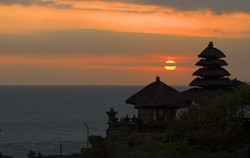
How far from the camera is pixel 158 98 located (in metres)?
35.8

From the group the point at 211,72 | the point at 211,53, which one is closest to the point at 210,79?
the point at 211,72

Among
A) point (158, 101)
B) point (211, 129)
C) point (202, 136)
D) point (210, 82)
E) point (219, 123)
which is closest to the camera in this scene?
point (202, 136)

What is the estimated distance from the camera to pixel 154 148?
2753cm

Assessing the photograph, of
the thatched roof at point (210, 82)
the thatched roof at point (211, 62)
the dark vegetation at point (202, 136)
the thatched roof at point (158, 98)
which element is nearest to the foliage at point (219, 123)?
the dark vegetation at point (202, 136)

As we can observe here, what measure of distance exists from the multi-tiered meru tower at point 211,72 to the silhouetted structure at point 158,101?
3.22 meters

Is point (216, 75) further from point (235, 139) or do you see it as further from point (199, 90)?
point (235, 139)

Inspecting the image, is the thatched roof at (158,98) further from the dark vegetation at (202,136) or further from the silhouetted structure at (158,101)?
the dark vegetation at (202,136)

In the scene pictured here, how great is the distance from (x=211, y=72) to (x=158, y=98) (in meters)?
5.86

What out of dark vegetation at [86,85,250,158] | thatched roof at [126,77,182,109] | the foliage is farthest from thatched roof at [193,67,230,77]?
the foliage

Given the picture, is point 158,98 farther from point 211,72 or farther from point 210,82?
point 211,72

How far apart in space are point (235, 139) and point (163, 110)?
892 cm

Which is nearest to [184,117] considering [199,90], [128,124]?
[128,124]

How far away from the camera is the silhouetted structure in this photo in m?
35.5

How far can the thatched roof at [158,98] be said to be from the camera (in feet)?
116
